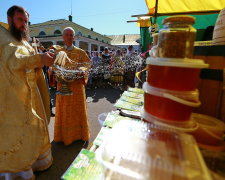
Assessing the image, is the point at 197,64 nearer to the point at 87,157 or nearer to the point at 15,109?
the point at 87,157

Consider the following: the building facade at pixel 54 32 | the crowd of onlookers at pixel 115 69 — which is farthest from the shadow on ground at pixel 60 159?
the building facade at pixel 54 32

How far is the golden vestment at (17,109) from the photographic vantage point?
1466mm

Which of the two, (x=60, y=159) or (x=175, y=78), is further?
(x=60, y=159)

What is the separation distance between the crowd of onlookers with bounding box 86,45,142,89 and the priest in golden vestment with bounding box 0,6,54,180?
4.37 m

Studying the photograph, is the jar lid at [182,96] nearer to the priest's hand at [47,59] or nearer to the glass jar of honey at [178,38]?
the glass jar of honey at [178,38]

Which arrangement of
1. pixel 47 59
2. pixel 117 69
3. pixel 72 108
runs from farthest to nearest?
pixel 117 69 < pixel 72 108 < pixel 47 59

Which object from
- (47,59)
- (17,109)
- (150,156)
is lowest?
(17,109)

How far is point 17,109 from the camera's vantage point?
1.56 m

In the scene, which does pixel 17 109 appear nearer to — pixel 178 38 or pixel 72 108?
pixel 72 108

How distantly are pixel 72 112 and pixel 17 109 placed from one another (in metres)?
1.03

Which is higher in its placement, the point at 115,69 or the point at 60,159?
the point at 115,69

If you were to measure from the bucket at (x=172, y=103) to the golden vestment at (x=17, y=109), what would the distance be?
4.15ft

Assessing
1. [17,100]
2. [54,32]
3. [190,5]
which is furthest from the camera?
[54,32]

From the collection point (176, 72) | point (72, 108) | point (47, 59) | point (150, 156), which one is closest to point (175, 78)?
point (176, 72)
